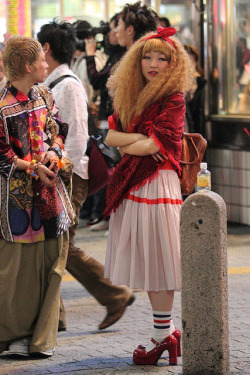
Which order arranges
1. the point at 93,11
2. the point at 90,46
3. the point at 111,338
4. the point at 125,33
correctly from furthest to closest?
the point at 93,11 → the point at 90,46 → the point at 125,33 → the point at 111,338

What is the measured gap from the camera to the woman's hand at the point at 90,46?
10.8 metres

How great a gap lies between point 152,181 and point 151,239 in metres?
0.34

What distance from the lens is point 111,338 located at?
6363 mm

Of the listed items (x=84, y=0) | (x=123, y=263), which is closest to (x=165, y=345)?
(x=123, y=263)

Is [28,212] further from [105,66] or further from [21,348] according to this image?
[105,66]

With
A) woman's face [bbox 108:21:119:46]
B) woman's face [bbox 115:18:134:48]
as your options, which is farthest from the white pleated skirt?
woman's face [bbox 108:21:119:46]

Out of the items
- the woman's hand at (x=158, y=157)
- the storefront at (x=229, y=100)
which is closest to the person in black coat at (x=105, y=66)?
the storefront at (x=229, y=100)

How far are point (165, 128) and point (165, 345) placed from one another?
126 centimetres

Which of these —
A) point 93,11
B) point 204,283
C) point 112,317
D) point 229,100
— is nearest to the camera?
point 204,283

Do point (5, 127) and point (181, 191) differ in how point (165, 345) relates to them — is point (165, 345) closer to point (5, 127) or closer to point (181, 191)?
point (181, 191)

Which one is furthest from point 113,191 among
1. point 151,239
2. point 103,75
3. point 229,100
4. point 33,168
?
point 229,100

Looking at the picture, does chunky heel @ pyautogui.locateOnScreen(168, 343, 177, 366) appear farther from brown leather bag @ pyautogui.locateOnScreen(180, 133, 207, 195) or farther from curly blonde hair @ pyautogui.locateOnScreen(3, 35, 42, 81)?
curly blonde hair @ pyautogui.locateOnScreen(3, 35, 42, 81)

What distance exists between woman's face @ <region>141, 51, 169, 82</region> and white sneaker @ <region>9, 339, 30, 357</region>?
1.78m

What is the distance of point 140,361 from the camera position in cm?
550
